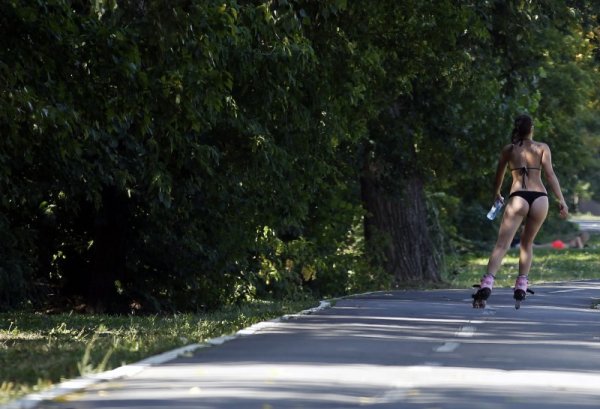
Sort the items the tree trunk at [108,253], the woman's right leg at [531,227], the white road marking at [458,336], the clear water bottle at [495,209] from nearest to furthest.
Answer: the white road marking at [458,336], the clear water bottle at [495,209], the woman's right leg at [531,227], the tree trunk at [108,253]

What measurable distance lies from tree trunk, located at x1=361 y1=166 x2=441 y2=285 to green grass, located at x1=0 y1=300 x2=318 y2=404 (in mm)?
11928

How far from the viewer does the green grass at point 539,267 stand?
142 ft

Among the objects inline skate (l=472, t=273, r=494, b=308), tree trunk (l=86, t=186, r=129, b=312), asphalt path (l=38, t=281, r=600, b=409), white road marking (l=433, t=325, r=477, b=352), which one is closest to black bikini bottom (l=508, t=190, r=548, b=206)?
inline skate (l=472, t=273, r=494, b=308)

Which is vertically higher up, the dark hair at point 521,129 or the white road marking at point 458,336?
the dark hair at point 521,129

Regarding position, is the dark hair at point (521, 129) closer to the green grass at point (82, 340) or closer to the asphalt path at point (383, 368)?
the asphalt path at point (383, 368)

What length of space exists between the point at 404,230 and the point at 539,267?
59.5 feet

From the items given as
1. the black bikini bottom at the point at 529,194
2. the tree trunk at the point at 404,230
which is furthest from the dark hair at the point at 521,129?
the tree trunk at the point at 404,230

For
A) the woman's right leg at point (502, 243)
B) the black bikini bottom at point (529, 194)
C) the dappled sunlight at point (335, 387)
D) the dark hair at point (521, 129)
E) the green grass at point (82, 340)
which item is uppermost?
the dark hair at point (521, 129)

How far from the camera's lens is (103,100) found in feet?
61.5

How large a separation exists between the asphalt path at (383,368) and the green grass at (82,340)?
439 millimetres

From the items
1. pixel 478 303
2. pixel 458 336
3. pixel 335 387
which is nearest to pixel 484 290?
pixel 478 303

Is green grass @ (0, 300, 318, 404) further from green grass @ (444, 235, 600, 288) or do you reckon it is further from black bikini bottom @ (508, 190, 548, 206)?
green grass @ (444, 235, 600, 288)

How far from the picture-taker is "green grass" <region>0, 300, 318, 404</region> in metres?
12.1

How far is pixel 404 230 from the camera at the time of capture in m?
36.7
